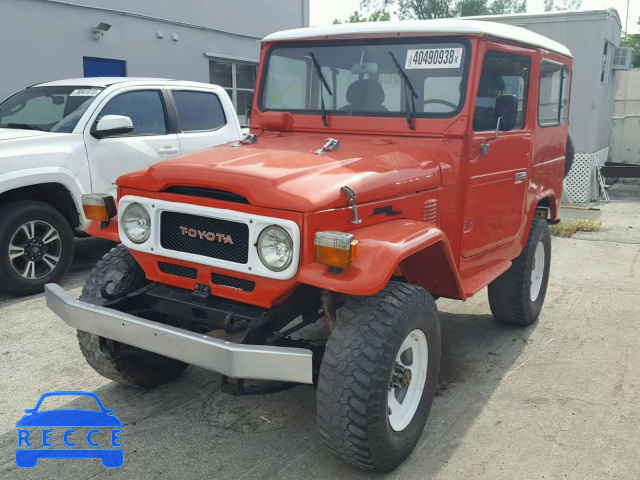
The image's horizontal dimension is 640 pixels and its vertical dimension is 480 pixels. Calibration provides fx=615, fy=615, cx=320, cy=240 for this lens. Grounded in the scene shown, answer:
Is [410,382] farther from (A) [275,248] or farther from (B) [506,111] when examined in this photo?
(B) [506,111]

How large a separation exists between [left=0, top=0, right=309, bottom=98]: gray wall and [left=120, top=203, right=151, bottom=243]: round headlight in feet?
25.5

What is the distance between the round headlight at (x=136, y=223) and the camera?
3275mm

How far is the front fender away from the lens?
2.68m

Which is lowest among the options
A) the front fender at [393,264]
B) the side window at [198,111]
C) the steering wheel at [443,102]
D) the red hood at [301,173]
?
the front fender at [393,264]

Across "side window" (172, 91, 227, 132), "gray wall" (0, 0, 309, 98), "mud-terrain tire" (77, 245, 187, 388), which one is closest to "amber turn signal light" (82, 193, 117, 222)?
"mud-terrain tire" (77, 245, 187, 388)

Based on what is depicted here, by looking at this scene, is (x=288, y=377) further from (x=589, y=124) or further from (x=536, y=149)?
(x=589, y=124)

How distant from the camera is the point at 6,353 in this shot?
175 inches

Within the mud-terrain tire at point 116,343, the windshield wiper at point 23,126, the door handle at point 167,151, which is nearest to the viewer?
the mud-terrain tire at point 116,343

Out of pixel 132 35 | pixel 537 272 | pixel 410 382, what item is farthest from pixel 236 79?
pixel 410 382

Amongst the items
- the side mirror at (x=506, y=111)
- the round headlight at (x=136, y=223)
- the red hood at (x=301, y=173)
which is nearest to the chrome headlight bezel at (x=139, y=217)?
the round headlight at (x=136, y=223)

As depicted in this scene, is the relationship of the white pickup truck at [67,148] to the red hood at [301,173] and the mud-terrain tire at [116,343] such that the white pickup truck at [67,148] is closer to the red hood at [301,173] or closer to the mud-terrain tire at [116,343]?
the mud-terrain tire at [116,343]

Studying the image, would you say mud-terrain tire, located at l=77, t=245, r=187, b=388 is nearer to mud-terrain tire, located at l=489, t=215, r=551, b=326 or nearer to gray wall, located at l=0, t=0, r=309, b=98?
mud-terrain tire, located at l=489, t=215, r=551, b=326

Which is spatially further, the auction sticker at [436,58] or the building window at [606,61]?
the building window at [606,61]

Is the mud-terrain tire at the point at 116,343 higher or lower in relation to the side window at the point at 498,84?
lower
